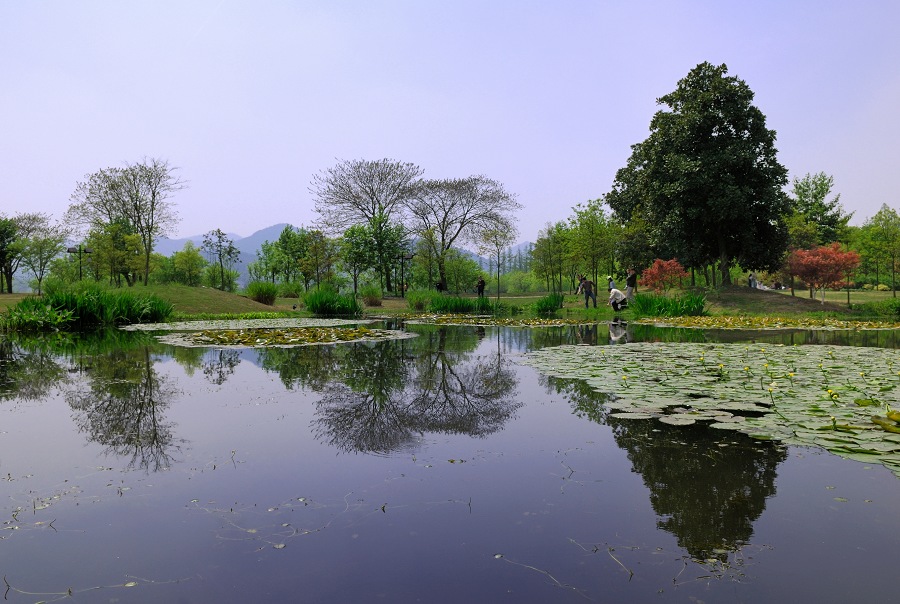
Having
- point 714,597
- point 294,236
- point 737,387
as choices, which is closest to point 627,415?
point 737,387

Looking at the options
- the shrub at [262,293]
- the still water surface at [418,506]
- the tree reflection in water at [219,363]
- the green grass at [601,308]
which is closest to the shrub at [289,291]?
the shrub at [262,293]

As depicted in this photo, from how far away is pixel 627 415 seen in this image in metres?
5.01

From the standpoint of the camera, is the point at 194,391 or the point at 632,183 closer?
the point at 194,391

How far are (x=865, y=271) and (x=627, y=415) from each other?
50705 millimetres

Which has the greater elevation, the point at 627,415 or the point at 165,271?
the point at 165,271

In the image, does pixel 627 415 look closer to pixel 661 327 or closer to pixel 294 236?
pixel 661 327

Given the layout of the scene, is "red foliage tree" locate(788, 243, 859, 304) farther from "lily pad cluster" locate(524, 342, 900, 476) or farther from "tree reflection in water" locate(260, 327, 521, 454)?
"tree reflection in water" locate(260, 327, 521, 454)

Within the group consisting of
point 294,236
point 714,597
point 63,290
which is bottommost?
point 714,597

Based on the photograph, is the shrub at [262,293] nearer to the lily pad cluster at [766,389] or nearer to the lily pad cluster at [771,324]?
the lily pad cluster at [771,324]

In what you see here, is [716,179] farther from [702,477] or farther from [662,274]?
[702,477]

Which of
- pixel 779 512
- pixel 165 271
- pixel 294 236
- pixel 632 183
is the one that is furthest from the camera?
pixel 165 271

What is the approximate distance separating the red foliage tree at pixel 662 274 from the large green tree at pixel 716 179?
0.83 metres

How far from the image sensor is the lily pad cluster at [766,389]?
4285 millimetres

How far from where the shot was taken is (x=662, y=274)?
92.1 feet
